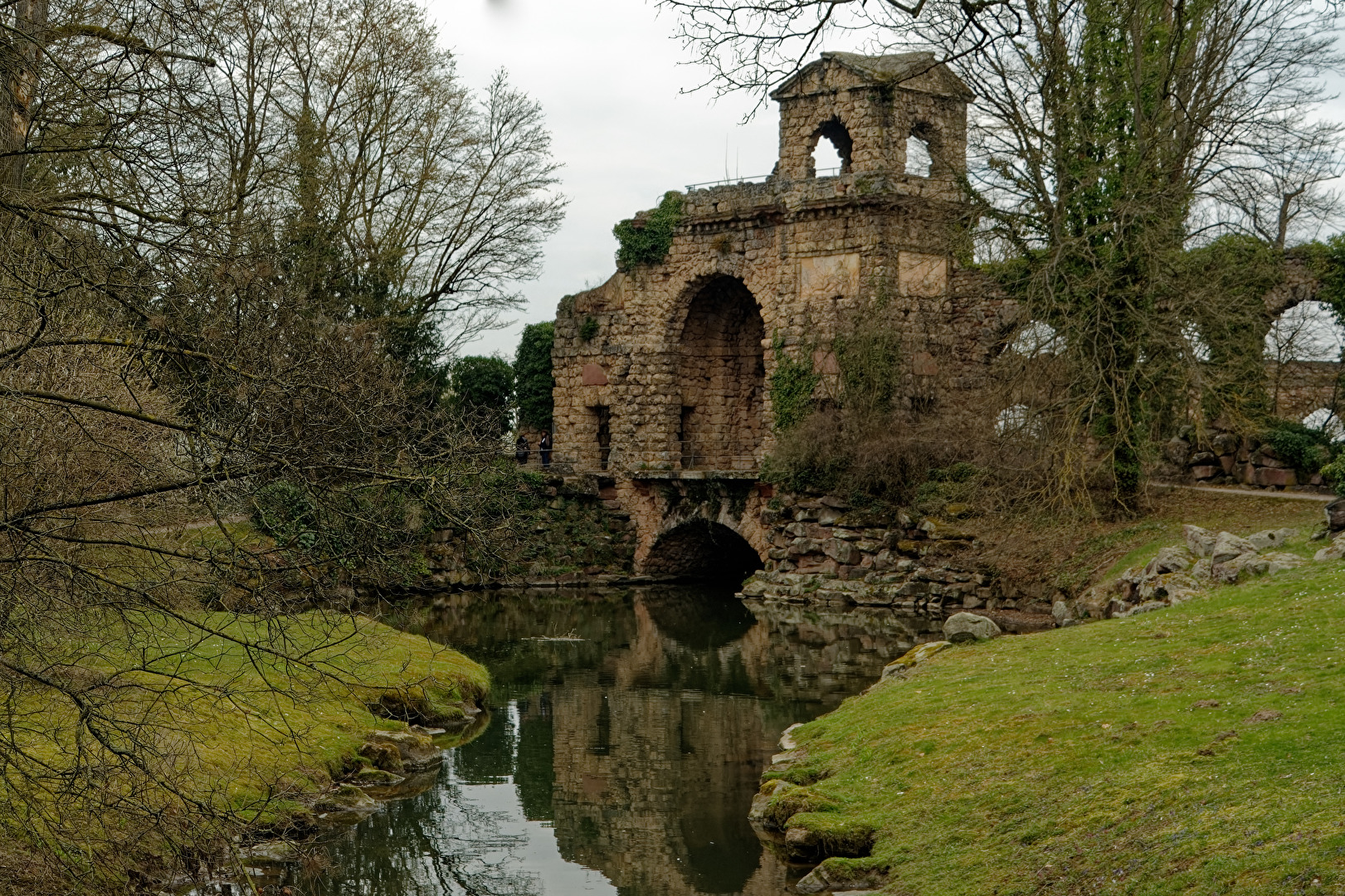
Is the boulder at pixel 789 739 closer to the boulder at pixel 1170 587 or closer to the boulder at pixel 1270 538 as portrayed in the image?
the boulder at pixel 1170 587

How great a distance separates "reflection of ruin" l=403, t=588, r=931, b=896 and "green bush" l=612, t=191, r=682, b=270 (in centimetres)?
835

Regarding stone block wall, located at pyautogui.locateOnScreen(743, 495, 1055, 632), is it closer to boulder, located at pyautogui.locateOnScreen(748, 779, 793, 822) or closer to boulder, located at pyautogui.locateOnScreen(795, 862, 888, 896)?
boulder, located at pyautogui.locateOnScreen(748, 779, 793, 822)

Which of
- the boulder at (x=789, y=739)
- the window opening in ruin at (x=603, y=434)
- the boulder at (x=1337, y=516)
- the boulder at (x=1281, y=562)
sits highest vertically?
the window opening in ruin at (x=603, y=434)

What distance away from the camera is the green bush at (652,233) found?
103 ft

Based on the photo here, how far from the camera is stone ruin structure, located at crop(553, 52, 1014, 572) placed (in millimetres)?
28406

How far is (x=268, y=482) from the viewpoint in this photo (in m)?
6.05

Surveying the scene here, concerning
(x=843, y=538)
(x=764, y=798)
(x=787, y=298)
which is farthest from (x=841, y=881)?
(x=787, y=298)

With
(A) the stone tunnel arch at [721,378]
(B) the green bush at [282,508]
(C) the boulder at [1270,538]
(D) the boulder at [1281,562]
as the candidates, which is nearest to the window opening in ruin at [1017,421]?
(C) the boulder at [1270,538]

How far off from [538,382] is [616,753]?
73.4 feet

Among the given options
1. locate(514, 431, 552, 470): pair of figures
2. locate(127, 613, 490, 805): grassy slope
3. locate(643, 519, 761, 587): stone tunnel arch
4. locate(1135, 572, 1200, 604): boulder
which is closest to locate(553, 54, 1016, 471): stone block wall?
locate(514, 431, 552, 470): pair of figures

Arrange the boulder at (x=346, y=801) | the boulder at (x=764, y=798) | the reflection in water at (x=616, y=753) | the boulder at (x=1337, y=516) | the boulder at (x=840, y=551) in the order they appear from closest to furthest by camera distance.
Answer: the reflection in water at (x=616, y=753) → the boulder at (x=764, y=798) → the boulder at (x=346, y=801) → the boulder at (x=1337, y=516) → the boulder at (x=840, y=551)

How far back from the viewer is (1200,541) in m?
16.3

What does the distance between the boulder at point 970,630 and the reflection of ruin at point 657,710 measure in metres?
1.64

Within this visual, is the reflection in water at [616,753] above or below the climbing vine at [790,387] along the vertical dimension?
below
